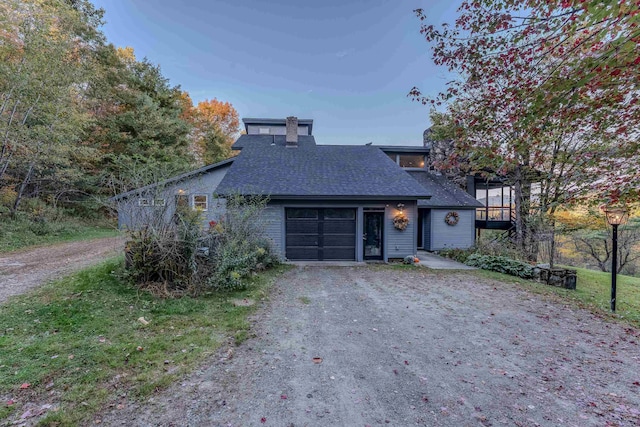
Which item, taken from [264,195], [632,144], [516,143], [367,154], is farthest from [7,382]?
[367,154]

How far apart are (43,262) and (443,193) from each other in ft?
49.7

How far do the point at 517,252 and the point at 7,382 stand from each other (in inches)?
526

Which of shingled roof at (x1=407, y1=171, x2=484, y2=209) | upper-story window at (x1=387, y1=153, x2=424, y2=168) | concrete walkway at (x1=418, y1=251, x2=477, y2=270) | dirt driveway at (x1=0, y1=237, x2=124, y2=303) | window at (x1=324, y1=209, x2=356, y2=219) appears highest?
upper-story window at (x1=387, y1=153, x2=424, y2=168)

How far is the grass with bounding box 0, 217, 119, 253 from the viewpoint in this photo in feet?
30.1

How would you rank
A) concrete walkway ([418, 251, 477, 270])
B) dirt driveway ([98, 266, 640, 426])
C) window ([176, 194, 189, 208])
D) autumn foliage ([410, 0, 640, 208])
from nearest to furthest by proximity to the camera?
dirt driveway ([98, 266, 640, 426])
autumn foliage ([410, 0, 640, 208])
window ([176, 194, 189, 208])
concrete walkway ([418, 251, 477, 270])

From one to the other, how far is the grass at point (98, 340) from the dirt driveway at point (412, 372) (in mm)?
323

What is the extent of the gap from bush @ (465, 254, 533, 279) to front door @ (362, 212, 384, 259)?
3.45 m

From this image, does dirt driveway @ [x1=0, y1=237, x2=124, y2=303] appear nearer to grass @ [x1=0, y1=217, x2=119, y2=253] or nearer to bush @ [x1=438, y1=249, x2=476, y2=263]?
grass @ [x1=0, y1=217, x2=119, y2=253]

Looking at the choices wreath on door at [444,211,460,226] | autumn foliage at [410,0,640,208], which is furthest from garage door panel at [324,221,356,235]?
wreath on door at [444,211,460,226]

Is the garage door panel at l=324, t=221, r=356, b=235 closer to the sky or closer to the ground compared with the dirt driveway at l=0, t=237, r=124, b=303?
closer to the sky

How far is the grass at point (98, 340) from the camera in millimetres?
2555

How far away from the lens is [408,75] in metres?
17.3

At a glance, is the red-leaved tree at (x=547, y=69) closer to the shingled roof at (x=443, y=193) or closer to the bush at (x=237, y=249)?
the bush at (x=237, y=249)

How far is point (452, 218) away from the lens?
13062mm
